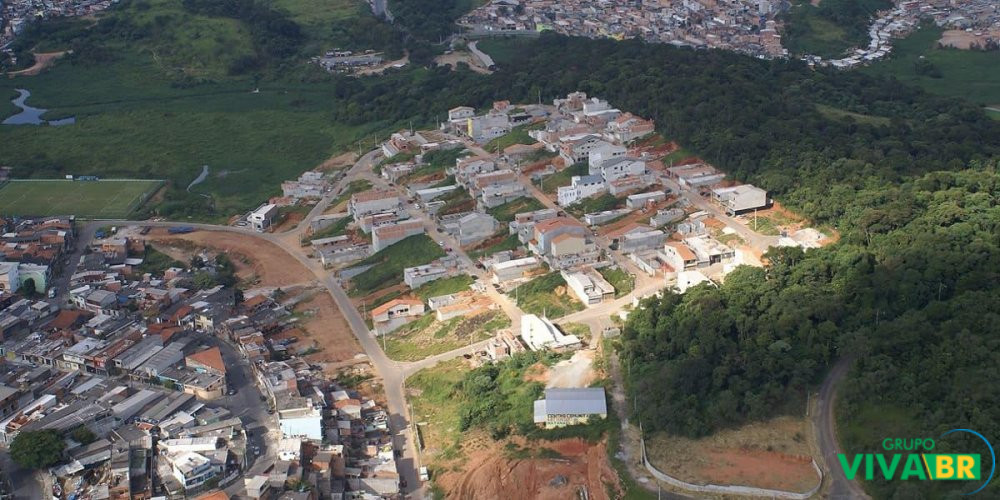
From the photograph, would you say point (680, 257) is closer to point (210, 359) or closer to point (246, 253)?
point (210, 359)

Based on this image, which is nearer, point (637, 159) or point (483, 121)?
point (637, 159)

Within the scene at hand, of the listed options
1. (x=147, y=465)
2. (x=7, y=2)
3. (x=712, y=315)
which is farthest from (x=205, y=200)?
(x=7, y=2)

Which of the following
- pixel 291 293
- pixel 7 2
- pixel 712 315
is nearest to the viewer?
pixel 712 315

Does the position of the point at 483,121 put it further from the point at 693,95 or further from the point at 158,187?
the point at 158,187

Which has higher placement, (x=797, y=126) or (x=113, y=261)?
(x=797, y=126)

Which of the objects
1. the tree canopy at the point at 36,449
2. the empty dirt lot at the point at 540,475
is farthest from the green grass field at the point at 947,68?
the tree canopy at the point at 36,449

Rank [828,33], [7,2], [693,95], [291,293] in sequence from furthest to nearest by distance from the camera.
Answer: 1. [7,2]
2. [828,33]
3. [693,95]
4. [291,293]
